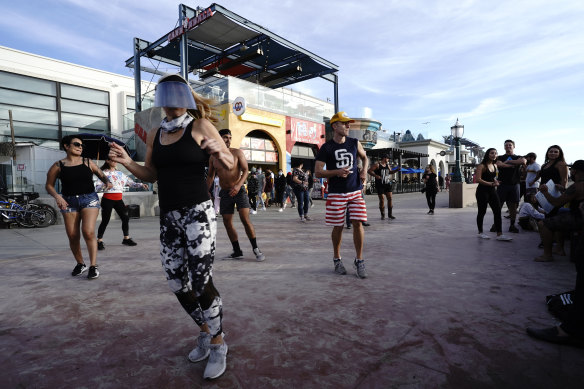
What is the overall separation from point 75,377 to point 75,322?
3.00ft

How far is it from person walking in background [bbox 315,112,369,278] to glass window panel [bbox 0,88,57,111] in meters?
25.1

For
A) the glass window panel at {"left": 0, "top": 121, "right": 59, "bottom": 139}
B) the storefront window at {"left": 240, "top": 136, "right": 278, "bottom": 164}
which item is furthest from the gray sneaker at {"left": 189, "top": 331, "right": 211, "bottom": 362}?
the glass window panel at {"left": 0, "top": 121, "right": 59, "bottom": 139}

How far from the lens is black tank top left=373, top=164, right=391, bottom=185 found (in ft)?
28.5

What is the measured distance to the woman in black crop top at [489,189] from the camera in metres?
5.80

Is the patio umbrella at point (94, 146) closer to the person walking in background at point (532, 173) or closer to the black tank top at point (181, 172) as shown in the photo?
the black tank top at point (181, 172)

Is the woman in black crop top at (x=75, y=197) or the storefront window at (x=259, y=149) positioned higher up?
the storefront window at (x=259, y=149)

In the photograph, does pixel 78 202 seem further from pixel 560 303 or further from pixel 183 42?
pixel 183 42

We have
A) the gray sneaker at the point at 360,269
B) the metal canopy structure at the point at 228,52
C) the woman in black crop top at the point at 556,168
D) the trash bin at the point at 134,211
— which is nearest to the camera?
the gray sneaker at the point at 360,269

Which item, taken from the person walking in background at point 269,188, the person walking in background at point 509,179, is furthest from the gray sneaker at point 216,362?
the person walking in background at point 269,188

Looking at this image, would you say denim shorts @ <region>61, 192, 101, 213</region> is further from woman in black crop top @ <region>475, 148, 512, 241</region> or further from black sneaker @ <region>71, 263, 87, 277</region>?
woman in black crop top @ <region>475, 148, 512, 241</region>

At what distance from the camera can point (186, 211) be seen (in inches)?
75.1

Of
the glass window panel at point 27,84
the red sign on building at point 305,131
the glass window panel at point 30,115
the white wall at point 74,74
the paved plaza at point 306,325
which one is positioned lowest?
the paved plaza at point 306,325

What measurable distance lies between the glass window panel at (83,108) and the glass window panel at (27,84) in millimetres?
947

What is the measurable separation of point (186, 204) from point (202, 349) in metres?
1.00
